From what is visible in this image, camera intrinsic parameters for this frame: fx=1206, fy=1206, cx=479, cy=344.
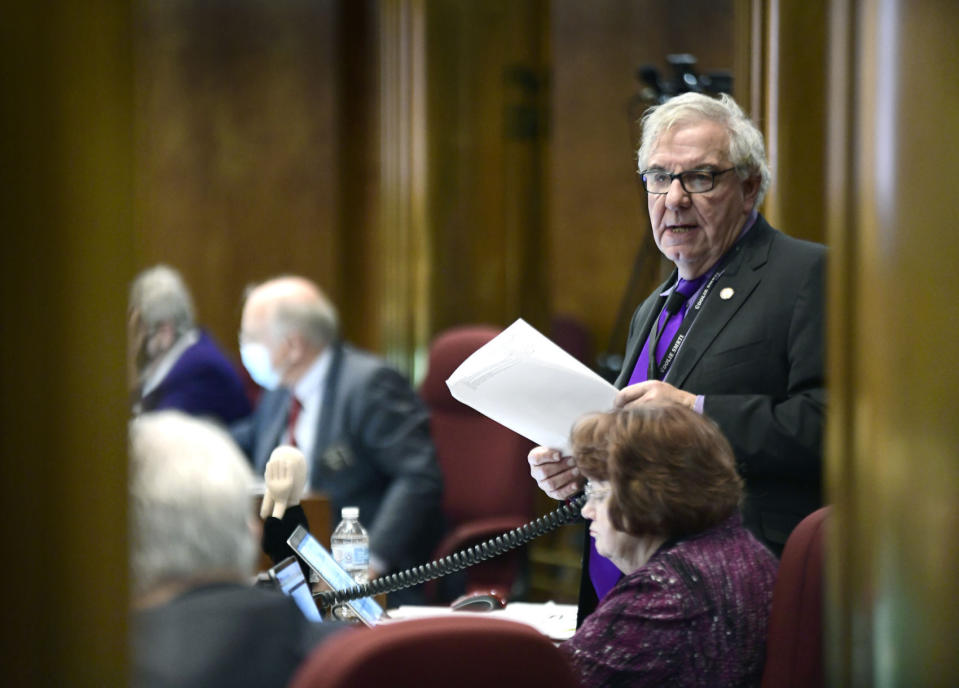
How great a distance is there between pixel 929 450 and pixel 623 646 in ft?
2.03

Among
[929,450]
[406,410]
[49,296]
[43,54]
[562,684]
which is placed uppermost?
[43,54]

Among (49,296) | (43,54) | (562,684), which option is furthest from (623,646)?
(43,54)

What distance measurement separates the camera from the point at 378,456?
3574mm

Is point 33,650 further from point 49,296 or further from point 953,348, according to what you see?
point 953,348

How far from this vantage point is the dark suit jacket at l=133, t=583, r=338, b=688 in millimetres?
1161

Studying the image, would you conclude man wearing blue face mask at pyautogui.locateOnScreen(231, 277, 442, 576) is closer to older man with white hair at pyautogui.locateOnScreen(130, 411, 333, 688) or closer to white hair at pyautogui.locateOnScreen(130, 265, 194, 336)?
white hair at pyautogui.locateOnScreen(130, 265, 194, 336)

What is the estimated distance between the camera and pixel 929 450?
1109 mm

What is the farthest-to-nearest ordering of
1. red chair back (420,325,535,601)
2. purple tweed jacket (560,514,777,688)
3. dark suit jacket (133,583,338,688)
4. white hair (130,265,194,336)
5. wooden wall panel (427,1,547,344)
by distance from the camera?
1. wooden wall panel (427,1,547,344)
2. white hair (130,265,194,336)
3. red chair back (420,325,535,601)
4. purple tweed jacket (560,514,777,688)
5. dark suit jacket (133,583,338,688)

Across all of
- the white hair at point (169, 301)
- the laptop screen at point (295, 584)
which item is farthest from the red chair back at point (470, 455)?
the laptop screen at point (295, 584)

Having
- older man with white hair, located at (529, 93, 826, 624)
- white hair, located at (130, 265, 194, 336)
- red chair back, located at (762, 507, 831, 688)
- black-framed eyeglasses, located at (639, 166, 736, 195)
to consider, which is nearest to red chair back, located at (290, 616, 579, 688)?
red chair back, located at (762, 507, 831, 688)

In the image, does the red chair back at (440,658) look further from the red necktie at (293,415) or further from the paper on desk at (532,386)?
the red necktie at (293,415)

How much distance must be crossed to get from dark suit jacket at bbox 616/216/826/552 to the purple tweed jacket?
0.82ft

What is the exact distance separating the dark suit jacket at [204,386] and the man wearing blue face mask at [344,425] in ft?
0.75

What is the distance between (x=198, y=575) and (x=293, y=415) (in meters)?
2.36
